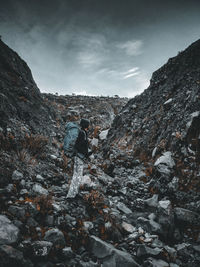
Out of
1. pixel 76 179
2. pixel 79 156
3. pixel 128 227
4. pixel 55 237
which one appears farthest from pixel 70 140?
pixel 128 227

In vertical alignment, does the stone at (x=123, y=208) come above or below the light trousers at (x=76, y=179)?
below

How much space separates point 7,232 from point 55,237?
0.75 metres

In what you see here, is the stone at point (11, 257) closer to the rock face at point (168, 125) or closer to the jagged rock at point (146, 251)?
the jagged rock at point (146, 251)

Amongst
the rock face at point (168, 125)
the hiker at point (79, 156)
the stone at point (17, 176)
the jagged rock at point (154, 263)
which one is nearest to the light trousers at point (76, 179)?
the hiker at point (79, 156)

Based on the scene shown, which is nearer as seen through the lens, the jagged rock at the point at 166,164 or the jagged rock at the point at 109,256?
the jagged rock at the point at 109,256

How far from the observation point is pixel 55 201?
12.0 ft

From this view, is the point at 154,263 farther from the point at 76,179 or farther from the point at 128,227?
the point at 76,179

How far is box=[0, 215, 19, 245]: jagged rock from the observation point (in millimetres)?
2082

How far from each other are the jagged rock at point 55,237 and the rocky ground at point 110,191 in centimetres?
1

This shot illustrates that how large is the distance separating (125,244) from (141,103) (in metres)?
9.52

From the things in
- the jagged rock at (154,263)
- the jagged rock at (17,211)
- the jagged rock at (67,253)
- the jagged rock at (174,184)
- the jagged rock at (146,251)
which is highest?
the jagged rock at (174,184)

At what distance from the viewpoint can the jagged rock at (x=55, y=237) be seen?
2.47 meters

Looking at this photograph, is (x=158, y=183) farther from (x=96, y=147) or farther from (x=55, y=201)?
(x=96, y=147)

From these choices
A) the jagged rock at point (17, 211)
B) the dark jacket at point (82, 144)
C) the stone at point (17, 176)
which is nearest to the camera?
the jagged rock at point (17, 211)
